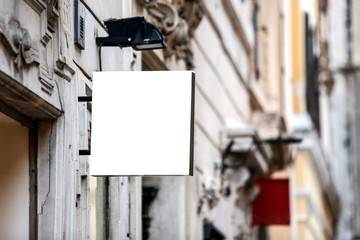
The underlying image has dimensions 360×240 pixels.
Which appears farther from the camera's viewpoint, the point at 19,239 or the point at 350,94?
the point at 350,94

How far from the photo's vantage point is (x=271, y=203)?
873 inches

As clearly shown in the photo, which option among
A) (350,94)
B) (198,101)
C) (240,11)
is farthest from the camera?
(350,94)

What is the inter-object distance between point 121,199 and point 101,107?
2550 millimetres

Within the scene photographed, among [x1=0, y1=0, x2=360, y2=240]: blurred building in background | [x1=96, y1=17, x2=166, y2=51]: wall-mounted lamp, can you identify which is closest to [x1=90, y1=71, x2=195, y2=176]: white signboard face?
[x1=0, y1=0, x2=360, y2=240]: blurred building in background

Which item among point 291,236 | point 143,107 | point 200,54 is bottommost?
point 291,236

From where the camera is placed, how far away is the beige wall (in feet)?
28.6

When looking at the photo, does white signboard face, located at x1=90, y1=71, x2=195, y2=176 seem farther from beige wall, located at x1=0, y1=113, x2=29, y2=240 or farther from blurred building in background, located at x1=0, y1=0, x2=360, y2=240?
beige wall, located at x1=0, y1=113, x2=29, y2=240

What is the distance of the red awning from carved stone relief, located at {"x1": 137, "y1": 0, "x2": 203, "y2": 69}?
7182 millimetres

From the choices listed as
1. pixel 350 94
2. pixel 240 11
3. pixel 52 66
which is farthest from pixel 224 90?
pixel 350 94

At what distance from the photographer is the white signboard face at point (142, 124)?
8031 mm

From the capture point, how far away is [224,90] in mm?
19094

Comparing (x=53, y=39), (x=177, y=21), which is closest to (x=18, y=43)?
(x=53, y=39)

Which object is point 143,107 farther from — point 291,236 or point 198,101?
point 291,236

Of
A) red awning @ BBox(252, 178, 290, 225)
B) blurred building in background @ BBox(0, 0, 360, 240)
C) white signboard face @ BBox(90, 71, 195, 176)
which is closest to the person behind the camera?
white signboard face @ BBox(90, 71, 195, 176)
